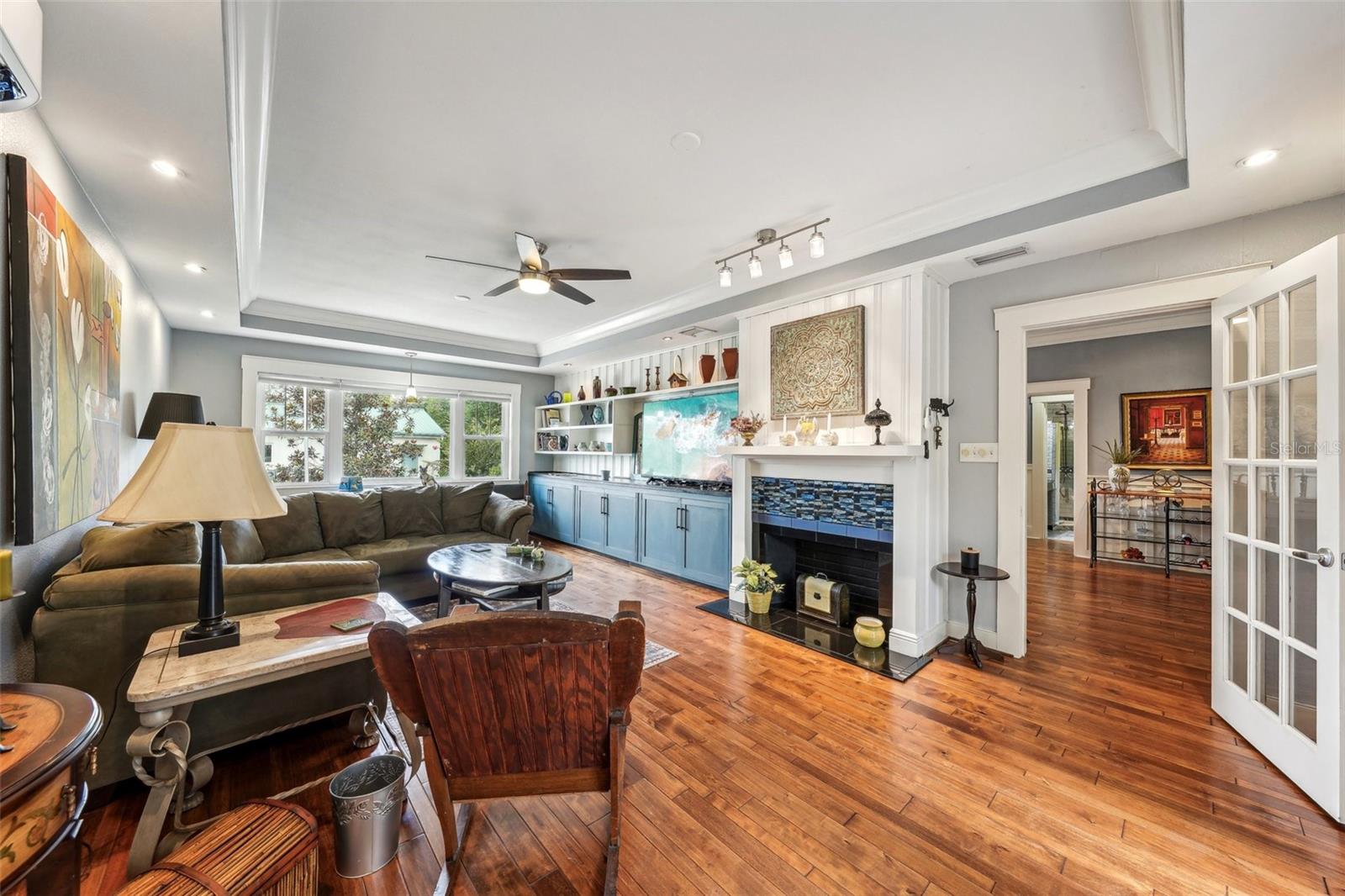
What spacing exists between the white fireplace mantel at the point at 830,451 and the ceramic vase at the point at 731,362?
3.02 ft

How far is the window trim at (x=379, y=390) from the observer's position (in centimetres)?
544

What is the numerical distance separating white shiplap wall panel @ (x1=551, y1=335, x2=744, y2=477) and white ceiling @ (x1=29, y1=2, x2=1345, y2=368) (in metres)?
1.79

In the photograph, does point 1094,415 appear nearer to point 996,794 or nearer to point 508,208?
point 996,794

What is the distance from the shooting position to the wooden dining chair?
1.31m

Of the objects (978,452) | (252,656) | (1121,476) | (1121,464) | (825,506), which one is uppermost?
(978,452)

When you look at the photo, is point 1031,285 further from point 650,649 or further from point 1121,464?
point 1121,464

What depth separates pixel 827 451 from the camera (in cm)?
345

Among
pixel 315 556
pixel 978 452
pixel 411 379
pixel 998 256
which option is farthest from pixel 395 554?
pixel 998 256

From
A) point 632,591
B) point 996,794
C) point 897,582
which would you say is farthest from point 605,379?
point 996,794

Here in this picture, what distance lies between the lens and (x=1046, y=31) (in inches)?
67.1

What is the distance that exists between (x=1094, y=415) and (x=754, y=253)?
5.20m

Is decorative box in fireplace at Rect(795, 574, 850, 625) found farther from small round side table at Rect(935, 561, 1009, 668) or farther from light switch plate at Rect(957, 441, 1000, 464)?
light switch plate at Rect(957, 441, 1000, 464)

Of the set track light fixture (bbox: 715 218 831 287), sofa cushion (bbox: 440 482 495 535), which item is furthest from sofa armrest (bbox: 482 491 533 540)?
track light fixture (bbox: 715 218 831 287)

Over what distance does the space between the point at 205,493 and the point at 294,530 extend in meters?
2.88
